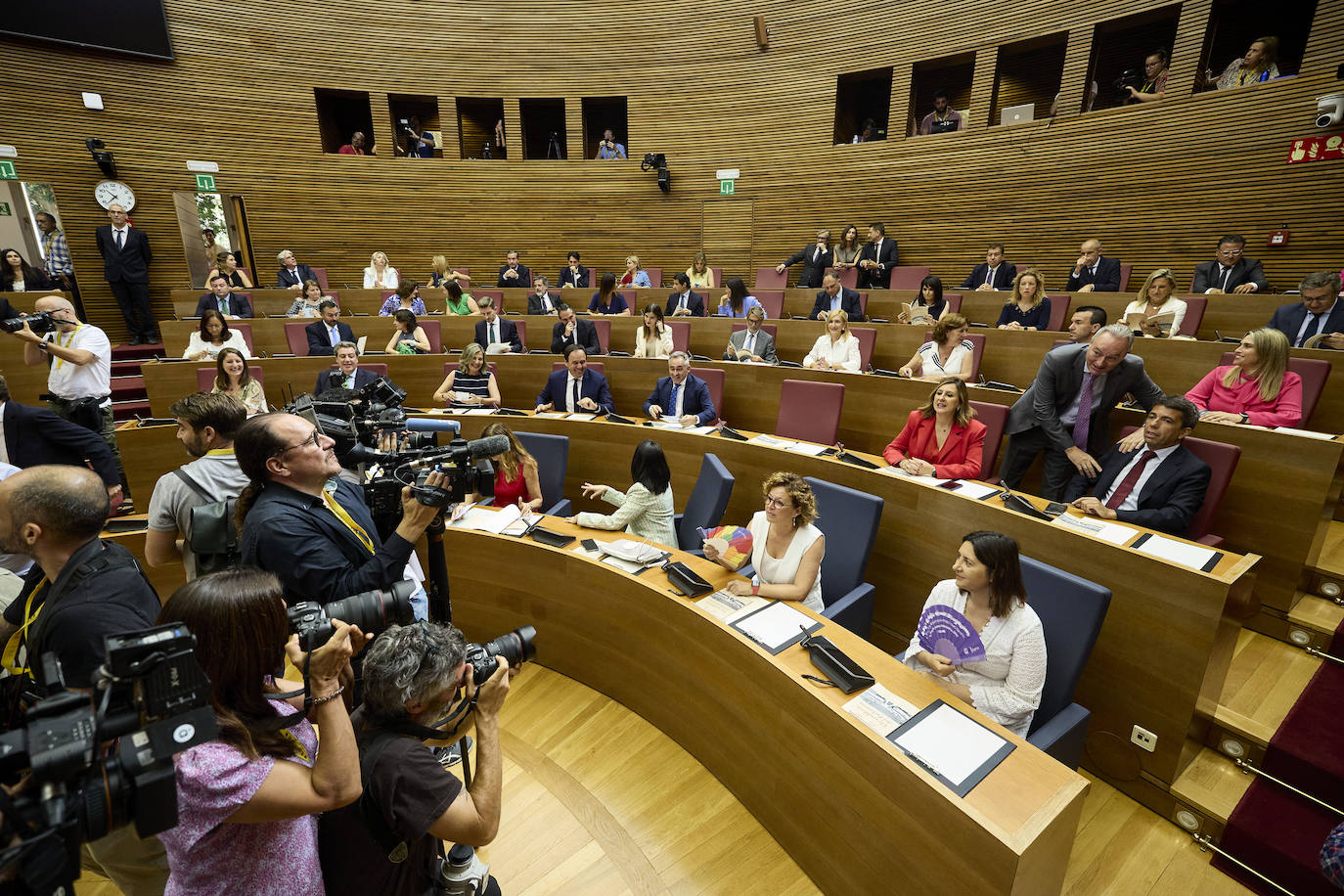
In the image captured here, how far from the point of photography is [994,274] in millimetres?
6324

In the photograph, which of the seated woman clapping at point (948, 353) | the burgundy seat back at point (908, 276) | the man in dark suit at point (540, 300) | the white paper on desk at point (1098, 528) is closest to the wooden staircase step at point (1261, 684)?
the white paper on desk at point (1098, 528)

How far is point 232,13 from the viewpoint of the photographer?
7.89 meters

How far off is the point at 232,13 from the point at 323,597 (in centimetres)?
972

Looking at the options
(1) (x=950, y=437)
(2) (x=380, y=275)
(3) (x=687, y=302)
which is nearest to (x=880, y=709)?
(1) (x=950, y=437)

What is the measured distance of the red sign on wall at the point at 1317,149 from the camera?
4.89 m

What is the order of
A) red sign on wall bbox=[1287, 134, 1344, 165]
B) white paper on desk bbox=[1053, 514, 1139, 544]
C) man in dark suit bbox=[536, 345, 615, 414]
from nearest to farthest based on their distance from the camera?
white paper on desk bbox=[1053, 514, 1139, 544], man in dark suit bbox=[536, 345, 615, 414], red sign on wall bbox=[1287, 134, 1344, 165]

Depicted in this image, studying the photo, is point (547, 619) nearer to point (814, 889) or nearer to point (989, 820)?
point (814, 889)

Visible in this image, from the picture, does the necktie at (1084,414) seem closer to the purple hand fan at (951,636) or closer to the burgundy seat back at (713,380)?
the purple hand fan at (951,636)

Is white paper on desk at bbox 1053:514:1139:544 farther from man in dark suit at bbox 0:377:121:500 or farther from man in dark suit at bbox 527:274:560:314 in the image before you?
man in dark suit at bbox 527:274:560:314

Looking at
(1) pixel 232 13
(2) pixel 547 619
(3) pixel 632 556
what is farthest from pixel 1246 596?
(1) pixel 232 13

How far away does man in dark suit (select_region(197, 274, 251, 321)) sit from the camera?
6082 millimetres

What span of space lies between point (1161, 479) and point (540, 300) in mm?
6062

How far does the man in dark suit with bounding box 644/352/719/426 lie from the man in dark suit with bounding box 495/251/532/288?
443cm

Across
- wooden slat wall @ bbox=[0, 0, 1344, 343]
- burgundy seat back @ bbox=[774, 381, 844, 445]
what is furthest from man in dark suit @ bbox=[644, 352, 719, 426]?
wooden slat wall @ bbox=[0, 0, 1344, 343]
